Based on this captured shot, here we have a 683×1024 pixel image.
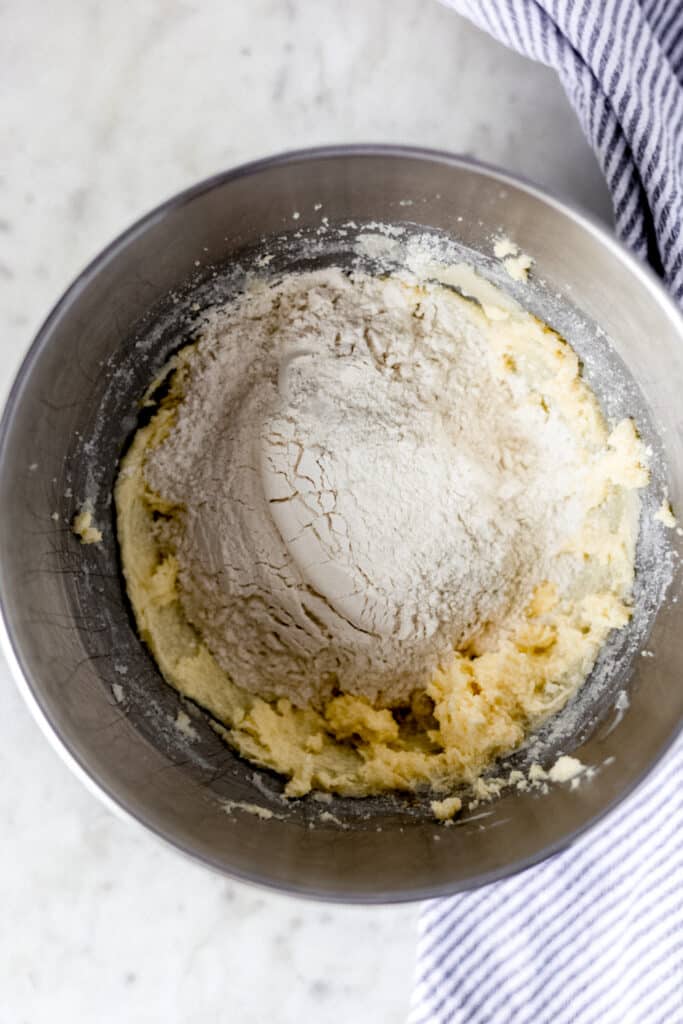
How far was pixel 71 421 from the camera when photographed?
952 millimetres

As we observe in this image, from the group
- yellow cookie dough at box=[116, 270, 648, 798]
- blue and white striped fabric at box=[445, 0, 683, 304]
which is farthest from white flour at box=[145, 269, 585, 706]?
blue and white striped fabric at box=[445, 0, 683, 304]

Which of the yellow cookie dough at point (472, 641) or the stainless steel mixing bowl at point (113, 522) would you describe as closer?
the stainless steel mixing bowl at point (113, 522)

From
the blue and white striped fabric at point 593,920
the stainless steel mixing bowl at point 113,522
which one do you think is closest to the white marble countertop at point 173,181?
the blue and white striped fabric at point 593,920

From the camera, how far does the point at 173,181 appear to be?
1.11 meters

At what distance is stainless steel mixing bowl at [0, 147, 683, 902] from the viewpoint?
2.88 feet

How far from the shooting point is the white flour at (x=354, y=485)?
1.02 m

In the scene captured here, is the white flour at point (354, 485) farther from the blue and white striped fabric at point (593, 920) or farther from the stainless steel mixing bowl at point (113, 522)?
the blue and white striped fabric at point (593, 920)

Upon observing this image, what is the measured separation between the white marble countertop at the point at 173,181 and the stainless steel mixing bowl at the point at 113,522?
0.20 metres

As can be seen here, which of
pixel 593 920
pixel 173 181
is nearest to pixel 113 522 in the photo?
pixel 173 181

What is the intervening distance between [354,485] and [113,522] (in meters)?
0.27

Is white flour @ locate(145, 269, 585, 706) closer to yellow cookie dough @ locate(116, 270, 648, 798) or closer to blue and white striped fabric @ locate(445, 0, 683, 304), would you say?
yellow cookie dough @ locate(116, 270, 648, 798)

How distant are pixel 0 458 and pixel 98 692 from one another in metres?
0.26

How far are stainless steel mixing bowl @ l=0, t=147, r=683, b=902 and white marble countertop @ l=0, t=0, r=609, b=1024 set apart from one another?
20 centimetres

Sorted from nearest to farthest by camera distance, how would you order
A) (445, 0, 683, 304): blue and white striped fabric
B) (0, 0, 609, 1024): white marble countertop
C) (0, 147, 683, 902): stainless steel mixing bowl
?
(0, 147, 683, 902): stainless steel mixing bowl, (445, 0, 683, 304): blue and white striped fabric, (0, 0, 609, 1024): white marble countertop
